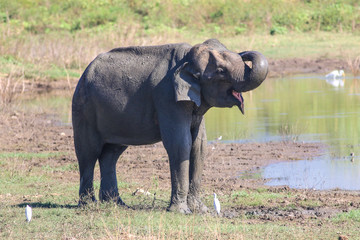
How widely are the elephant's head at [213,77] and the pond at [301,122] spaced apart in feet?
9.97

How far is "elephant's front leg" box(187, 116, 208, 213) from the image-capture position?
843 cm

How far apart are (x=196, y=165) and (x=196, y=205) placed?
47cm

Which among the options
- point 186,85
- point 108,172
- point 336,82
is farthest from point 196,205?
point 336,82

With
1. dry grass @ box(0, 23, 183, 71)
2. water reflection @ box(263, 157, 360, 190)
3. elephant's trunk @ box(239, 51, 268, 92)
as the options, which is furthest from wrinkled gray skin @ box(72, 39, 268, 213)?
dry grass @ box(0, 23, 183, 71)

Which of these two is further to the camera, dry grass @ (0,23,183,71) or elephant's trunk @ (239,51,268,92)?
dry grass @ (0,23,183,71)

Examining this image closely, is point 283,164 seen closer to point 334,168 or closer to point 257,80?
point 334,168

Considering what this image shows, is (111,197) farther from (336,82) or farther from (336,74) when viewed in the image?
(336,74)

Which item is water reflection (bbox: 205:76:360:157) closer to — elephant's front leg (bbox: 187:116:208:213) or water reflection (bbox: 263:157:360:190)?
water reflection (bbox: 263:157:360:190)

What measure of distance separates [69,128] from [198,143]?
8.82 metres

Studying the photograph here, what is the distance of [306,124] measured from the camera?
637 inches

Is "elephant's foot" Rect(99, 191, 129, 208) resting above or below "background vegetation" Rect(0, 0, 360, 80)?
below

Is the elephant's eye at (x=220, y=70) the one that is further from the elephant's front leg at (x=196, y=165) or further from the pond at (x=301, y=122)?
the pond at (x=301, y=122)

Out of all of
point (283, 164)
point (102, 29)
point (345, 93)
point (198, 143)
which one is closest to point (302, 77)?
point (345, 93)

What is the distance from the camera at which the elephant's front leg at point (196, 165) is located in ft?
27.7
